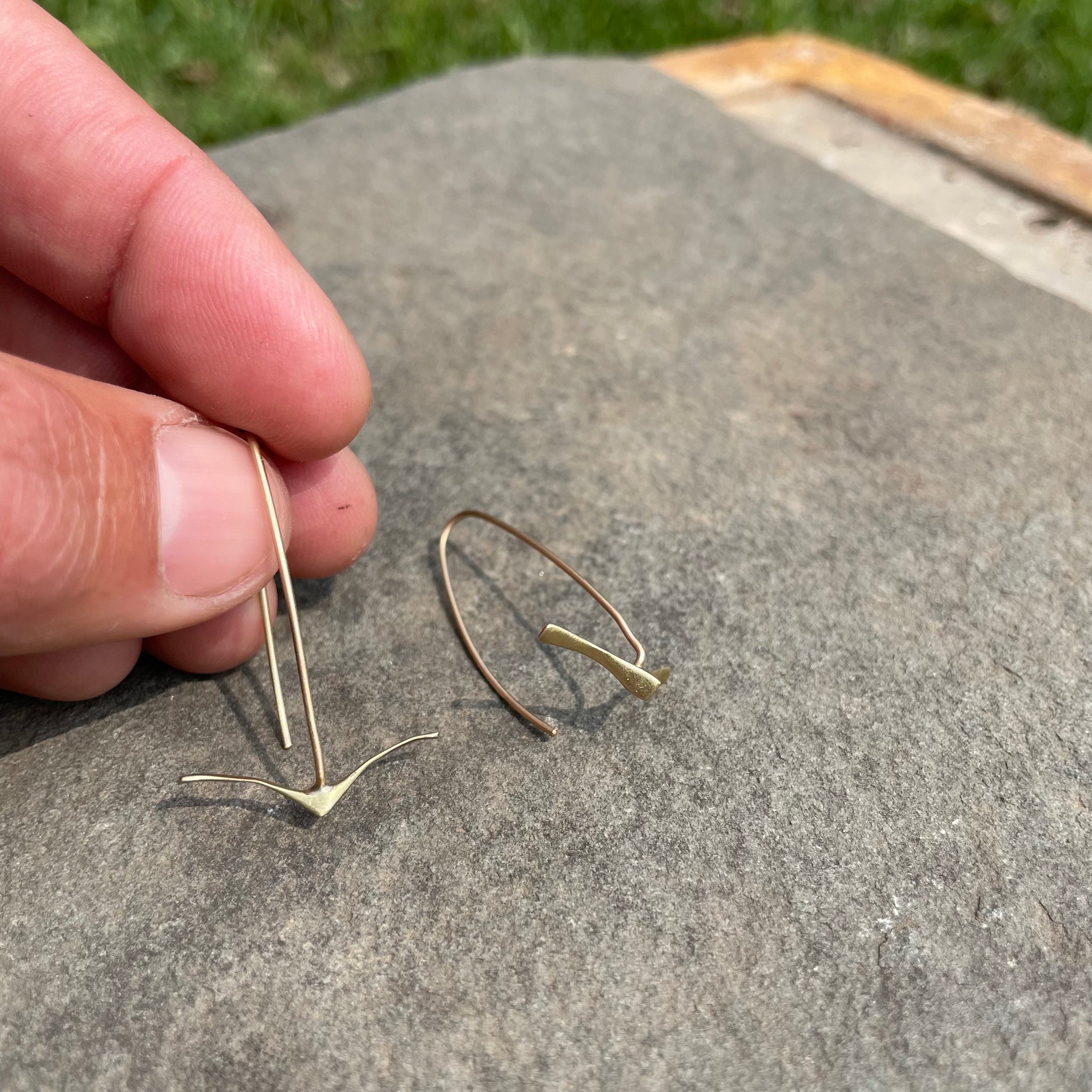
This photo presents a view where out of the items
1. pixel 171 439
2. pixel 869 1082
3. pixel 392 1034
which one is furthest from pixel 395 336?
pixel 869 1082

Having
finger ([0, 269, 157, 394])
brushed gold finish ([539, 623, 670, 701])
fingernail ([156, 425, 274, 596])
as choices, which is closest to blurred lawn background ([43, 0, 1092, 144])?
finger ([0, 269, 157, 394])

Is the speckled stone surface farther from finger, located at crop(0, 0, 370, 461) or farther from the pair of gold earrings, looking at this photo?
finger, located at crop(0, 0, 370, 461)

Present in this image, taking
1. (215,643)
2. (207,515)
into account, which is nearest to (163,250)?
(207,515)

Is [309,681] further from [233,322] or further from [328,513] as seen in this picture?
[233,322]

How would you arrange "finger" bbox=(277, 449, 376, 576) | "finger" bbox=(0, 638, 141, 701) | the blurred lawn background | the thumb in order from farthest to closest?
the blurred lawn background < "finger" bbox=(277, 449, 376, 576) < "finger" bbox=(0, 638, 141, 701) < the thumb

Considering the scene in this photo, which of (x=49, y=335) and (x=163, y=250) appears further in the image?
(x=49, y=335)

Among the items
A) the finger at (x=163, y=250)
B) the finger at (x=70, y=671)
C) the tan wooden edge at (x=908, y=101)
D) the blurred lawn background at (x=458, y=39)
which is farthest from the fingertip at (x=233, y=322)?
the blurred lawn background at (x=458, y=39)
